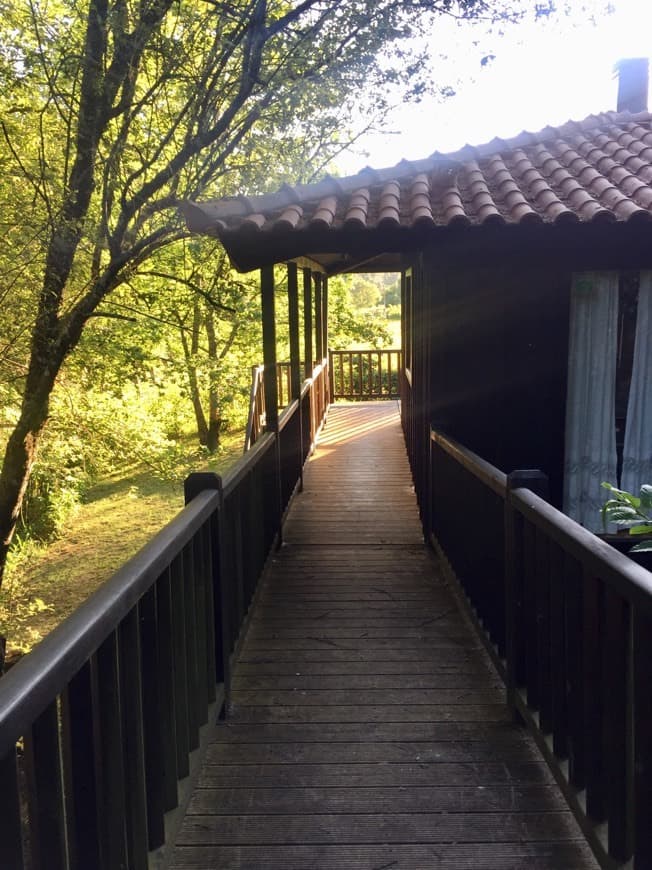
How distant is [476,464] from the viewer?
3.49 m

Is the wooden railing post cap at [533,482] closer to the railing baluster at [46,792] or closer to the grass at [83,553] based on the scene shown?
the railing baluster at [46,792]

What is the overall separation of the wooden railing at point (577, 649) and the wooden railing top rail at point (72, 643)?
3.90ft

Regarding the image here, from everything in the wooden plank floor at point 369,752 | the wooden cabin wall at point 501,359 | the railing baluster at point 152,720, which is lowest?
the wooden plank floor at point 369,752

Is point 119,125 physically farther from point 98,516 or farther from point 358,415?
point 98,516

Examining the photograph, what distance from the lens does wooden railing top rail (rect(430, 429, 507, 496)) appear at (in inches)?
119

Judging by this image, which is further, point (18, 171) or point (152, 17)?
point (18, 171)

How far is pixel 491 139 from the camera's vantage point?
663cm

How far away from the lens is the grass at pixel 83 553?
411 inches

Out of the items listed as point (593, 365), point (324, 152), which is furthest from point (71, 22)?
point (593, 365)

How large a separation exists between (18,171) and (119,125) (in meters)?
1.27

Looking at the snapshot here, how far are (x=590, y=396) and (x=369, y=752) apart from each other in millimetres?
3222

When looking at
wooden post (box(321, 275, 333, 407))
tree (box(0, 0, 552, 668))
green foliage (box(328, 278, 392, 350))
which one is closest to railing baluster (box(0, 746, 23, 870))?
tree (box(0, 0, 552, 668))

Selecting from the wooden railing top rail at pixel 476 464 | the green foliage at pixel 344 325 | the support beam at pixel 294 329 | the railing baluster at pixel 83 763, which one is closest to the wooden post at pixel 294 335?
the support beam at pixel 294 329

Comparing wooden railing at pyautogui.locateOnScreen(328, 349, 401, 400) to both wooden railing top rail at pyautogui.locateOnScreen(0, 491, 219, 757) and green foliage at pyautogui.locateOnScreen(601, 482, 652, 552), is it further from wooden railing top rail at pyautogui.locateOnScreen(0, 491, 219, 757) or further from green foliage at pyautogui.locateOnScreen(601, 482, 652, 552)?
wooden railing top rail at pyautogui.locateOnScreen(0, 491, 219, 757)
